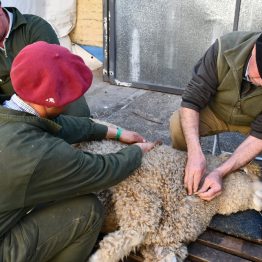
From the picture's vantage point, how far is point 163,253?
7.05 feet

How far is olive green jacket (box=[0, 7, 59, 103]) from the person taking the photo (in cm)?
312

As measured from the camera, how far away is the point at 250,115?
8.96ft

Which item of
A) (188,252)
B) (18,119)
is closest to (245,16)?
(188,252)

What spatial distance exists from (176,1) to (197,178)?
2.80 m

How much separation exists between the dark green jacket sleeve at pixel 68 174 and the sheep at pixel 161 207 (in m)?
0.25

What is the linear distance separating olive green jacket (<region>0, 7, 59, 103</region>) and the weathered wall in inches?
87.6

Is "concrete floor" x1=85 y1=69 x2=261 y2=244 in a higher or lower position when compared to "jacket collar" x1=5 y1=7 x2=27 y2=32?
lower

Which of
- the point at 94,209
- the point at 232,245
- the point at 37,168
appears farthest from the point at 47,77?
the point at 232,245

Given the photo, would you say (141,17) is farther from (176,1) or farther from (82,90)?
(82,90)

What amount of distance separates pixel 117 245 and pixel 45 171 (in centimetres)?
60

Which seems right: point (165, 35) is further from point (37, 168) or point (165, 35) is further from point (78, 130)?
point (37, 168)

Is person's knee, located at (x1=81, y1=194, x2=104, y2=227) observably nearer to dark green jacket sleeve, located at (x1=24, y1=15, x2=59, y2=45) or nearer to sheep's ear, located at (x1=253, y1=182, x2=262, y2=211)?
sheep's ear, located at (x1=253, y1=182, x2=262, y2=211)

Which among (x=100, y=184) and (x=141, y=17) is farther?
(x=141, y=17)

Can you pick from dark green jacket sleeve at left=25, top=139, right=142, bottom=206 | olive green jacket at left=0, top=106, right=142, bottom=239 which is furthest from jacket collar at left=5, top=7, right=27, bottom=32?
dark green jacket sleeve at left=25, top=139, right=142, bottom=206
